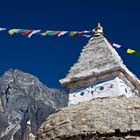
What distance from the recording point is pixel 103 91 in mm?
13547

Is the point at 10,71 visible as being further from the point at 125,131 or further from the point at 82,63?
the point at 125,131

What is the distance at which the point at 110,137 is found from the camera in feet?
12.5

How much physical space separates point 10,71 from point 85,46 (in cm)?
7308

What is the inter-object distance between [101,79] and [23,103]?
52.3m

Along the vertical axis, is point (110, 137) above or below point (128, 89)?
below

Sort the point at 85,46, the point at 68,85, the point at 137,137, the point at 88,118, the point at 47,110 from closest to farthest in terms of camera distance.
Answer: the point at 137,137 → the point at 88,118 → the point at 68,85 → the point at 85,46 → the point at 47,110

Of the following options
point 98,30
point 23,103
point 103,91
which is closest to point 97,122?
point 103,91

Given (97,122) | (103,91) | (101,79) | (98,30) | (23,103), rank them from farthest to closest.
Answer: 1. (23,103)
2. (98,30)
3. (101,79)
4. (103,91)
5. (97,122)

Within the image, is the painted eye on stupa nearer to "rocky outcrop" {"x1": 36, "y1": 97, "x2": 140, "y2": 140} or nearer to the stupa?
the stupa

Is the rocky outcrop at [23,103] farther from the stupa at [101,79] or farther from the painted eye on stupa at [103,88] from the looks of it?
the painted eye on stupa at [103,88]

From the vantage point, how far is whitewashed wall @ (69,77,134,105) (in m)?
13.3

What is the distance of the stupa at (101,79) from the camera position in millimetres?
13539

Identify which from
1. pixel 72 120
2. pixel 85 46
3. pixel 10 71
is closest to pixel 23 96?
pixel 10 71

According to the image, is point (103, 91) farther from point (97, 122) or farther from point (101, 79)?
point (97, 122)
